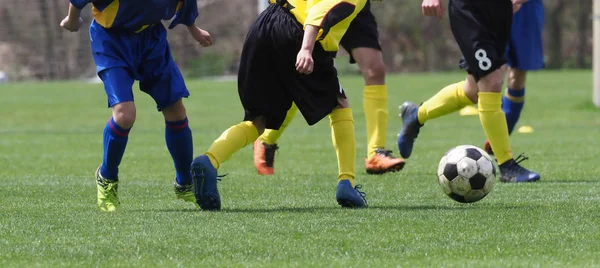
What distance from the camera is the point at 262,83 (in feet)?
18.6

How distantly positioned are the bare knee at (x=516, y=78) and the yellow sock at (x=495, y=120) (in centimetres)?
165

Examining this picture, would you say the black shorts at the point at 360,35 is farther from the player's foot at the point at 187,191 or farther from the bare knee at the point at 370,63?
the player's foot at the point at 187,191

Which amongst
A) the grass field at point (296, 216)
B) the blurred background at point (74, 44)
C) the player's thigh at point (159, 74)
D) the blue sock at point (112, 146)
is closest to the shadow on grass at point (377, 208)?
the grass field at point (296, 216)

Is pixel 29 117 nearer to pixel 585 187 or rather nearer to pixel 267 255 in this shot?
pixel 585 187

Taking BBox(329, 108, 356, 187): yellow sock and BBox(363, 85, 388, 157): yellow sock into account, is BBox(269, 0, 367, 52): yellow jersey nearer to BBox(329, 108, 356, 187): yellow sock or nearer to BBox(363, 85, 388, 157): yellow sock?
BBox(329, 108, 356, 187): yellow sock

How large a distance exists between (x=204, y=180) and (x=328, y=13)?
996 mm

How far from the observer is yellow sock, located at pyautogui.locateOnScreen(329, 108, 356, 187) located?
581 centimetres

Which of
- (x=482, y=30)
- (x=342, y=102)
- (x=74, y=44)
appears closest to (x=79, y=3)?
(x=342, y=102)

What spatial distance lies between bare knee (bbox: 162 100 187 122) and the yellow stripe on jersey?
526 mm

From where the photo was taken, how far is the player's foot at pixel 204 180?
5457 mm

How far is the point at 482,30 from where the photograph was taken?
6.86 m

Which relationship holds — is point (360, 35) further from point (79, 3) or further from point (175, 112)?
point (79, 3)

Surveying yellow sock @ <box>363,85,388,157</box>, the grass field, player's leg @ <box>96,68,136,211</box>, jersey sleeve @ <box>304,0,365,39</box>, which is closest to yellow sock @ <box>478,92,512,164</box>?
the grass field

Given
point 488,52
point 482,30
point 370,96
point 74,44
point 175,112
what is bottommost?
point 74,44
